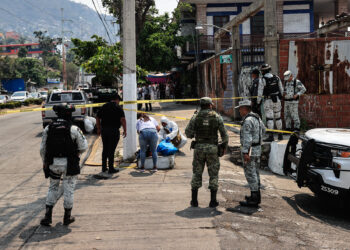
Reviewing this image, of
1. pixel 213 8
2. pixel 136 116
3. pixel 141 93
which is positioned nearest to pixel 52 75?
pixel 213 8

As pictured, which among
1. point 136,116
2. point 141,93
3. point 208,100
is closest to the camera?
point 208,100

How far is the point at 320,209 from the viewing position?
659 centimetres

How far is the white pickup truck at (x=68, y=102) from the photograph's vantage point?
15.2 m

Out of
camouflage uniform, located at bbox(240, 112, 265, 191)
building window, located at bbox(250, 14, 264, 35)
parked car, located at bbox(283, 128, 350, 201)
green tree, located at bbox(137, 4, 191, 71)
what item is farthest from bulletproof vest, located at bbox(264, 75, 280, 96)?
building window, located at bbox(250, 14, 264, 35)

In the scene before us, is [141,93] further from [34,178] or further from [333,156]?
[333,156]

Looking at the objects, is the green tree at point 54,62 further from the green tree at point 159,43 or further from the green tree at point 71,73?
the green tree at point 159,43

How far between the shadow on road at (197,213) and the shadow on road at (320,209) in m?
1.46

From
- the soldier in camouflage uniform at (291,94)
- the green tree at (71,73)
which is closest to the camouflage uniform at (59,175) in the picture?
Result: the soldier in camouflage uniform at (291,94)

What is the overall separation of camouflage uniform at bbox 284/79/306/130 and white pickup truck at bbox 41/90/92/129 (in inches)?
331

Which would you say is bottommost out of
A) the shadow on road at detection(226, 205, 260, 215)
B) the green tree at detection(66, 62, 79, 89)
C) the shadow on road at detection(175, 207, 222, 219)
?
the shadow on road at detection(226, 205, 260, 215)

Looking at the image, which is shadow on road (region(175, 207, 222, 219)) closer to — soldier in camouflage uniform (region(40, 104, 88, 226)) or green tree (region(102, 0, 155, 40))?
soldier in camouflage uniform (region(40, 104, 88, 226))

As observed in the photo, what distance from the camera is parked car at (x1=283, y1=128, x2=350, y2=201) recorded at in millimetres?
5750

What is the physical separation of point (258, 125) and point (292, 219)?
5.10 ft

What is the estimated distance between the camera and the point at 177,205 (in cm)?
627
